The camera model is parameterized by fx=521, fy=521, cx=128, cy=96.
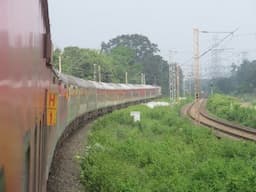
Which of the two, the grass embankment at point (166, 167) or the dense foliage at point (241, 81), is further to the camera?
the dense foliage at point (241, 81)

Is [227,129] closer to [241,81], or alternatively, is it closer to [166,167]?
[166,167]

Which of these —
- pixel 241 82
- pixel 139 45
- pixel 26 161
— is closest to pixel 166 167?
pixel 26 161

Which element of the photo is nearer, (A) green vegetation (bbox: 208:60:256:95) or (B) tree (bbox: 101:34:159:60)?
(A) green vegetation (bbox: 208:60:256:95)


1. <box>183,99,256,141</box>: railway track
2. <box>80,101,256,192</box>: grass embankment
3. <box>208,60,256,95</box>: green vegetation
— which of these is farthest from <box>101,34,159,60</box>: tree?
<box>80,101,256,192</box>: grass embankment

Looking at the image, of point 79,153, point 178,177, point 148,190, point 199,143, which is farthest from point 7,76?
point 199,143

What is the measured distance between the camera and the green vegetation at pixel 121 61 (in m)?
58.3

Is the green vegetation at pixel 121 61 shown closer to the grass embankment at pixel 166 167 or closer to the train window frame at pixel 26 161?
the grass embankment at pixel 166 167

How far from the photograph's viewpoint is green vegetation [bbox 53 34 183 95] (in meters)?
58.3

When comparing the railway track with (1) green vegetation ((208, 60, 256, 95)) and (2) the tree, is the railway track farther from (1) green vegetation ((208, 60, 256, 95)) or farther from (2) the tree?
(2) the tree

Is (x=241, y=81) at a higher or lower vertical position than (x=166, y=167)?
higher

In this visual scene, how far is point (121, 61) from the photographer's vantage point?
91.1 meters

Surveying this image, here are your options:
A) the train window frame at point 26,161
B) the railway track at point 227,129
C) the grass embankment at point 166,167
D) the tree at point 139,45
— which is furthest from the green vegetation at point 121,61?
the train window frame at point 26,161

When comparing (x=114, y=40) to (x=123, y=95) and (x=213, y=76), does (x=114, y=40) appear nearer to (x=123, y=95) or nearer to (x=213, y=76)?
(x=213, y=76)

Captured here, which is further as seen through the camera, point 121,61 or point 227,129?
point 121,61
